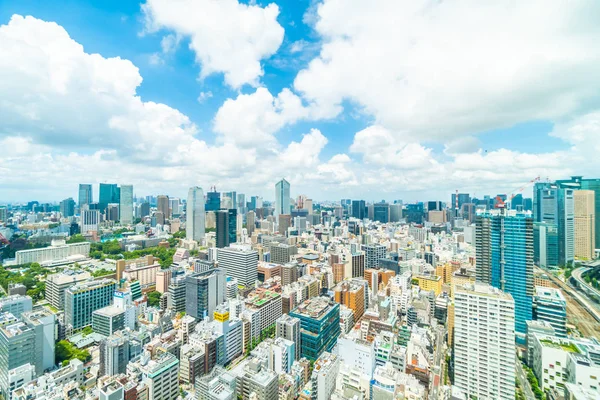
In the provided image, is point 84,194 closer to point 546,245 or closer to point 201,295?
point 201,295

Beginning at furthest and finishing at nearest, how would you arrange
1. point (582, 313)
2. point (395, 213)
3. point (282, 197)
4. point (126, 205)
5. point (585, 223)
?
1. point (282, 197)
2. point (395, 213)
3. point (126, 205)
4. point (585, 223)
5. point (582, 313)

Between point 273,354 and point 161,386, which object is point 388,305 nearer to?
point 273,354

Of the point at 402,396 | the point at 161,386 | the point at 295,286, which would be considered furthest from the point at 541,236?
the point at 161,386

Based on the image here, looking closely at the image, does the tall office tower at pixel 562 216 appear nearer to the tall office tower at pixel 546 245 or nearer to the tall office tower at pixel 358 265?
the tall office tower at pixel 546 245

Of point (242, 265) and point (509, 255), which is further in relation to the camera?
point (242, 265)

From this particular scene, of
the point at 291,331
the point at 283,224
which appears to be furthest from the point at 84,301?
the point at 283,224

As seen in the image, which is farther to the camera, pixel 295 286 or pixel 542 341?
pixel 295 286
